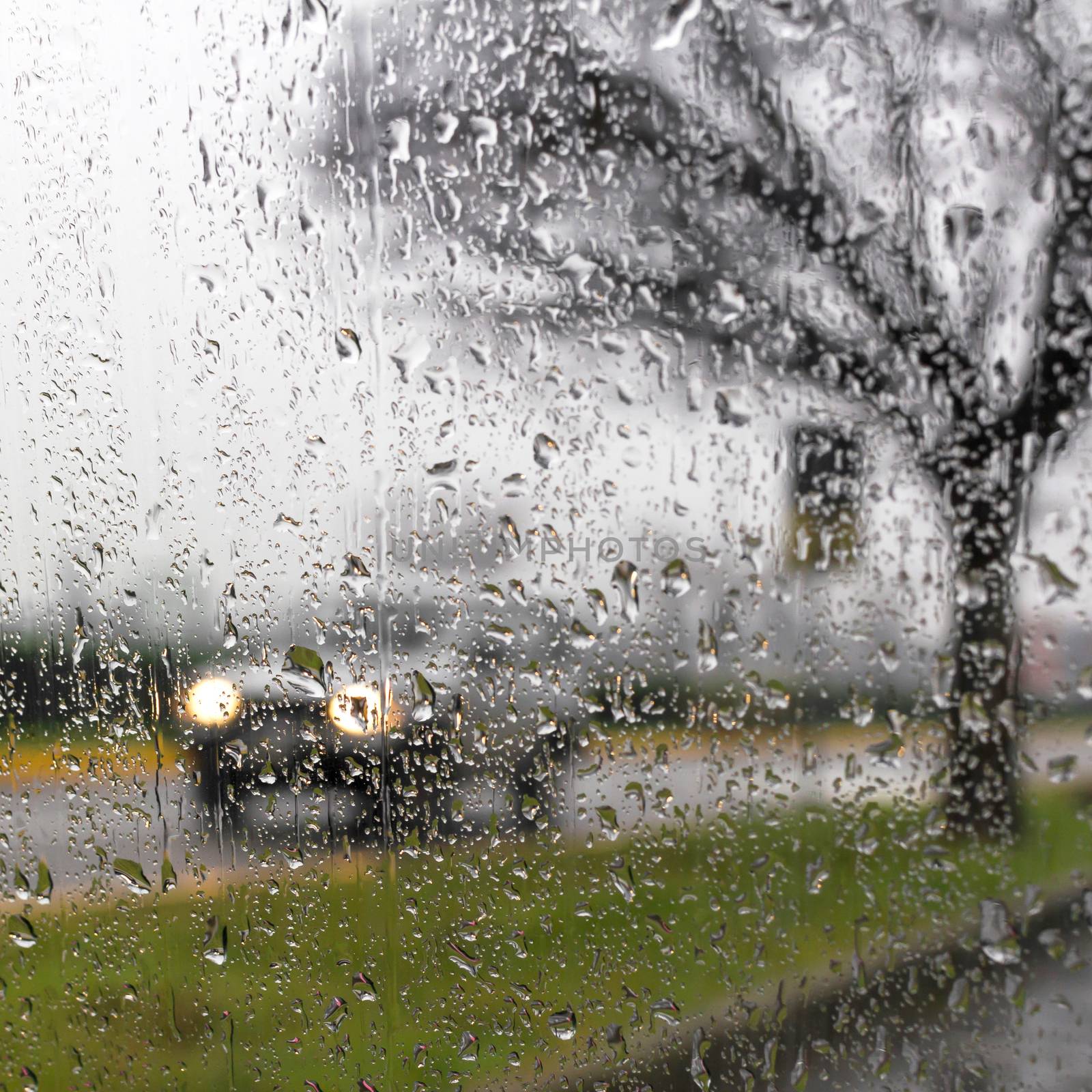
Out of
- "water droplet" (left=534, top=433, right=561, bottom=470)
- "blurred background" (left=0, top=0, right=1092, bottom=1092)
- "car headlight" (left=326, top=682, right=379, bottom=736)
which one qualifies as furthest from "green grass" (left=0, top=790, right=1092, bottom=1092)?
"water droplet" (left=534, top=433, right=561, bottom=470)

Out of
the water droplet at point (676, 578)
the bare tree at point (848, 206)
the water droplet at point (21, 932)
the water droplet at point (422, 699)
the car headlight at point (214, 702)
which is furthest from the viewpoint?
the water droplet at point (21, 932)

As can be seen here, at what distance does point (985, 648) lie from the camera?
600mm

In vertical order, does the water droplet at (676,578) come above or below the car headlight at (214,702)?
above

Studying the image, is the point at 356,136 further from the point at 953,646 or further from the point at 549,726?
the point at 953,646

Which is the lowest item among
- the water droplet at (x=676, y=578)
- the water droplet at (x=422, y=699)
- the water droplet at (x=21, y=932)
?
the water droplet at (x=21, y=932)

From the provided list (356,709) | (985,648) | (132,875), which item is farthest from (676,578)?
(132,875)

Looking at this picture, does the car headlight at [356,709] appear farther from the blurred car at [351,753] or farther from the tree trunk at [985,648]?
the tree trunk at [985,648]

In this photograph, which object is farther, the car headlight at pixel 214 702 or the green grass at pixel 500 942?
the car headlight at pixel 214 702

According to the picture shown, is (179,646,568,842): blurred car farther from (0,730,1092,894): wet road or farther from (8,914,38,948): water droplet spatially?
(8,914,38,948): water droplet

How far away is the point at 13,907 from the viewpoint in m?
1.23

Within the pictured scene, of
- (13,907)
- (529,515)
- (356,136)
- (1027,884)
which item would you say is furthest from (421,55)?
(13,907)

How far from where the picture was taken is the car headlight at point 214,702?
3.22ft

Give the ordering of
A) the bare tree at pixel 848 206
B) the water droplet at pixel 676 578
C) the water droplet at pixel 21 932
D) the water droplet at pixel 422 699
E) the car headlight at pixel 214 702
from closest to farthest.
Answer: the bare tree at pixel 848 206 < the water droplet at pixel 676 578 < the water droplet at pixel 422 699 < the car headlight at pixel 214 702 < the water droplet at pixel 21 932

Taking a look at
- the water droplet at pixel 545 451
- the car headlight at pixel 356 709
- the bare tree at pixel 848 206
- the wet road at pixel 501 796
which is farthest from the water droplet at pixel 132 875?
the bare tree at pixel 848 206
